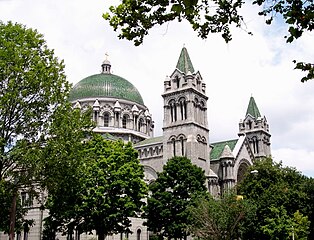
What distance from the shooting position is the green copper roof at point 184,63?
192 feet

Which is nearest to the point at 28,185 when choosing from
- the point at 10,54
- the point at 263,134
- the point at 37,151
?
the point at 37,151

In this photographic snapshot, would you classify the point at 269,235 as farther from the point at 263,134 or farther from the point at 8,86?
the point at 263,134

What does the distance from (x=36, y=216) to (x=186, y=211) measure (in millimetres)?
27051

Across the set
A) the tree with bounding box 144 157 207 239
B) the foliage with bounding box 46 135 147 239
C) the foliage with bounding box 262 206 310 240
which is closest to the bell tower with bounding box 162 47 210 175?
the tree with bounding box 144 157 207 239

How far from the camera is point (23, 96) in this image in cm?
2211

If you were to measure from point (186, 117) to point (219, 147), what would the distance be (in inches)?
419

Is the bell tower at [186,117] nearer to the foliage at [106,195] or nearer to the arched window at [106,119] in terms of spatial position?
the arched window at [106,119]

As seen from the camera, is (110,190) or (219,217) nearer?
(219,217)

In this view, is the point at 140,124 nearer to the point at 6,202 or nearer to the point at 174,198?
the point at 174,198

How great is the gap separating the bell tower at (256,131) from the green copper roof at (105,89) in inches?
786

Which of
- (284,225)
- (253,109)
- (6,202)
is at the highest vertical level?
(253,109)

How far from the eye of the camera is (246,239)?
3866 cm

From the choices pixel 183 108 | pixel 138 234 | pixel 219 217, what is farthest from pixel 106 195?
pixel 183 108

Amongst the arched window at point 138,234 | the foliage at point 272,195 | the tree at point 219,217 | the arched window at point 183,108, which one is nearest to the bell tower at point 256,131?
A: the arched window at point 183,108
